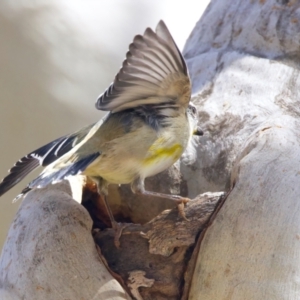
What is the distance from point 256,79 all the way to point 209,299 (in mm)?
761

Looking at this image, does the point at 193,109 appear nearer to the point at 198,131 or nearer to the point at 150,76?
the point at 198,131

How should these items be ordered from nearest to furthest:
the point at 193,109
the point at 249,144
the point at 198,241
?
1. the point at 198,241
2. the point at 249,144
3. the point at 193,109

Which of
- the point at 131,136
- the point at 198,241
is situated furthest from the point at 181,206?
the point at 131,136

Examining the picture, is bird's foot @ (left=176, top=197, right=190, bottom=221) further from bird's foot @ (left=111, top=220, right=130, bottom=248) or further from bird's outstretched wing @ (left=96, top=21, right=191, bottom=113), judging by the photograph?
bird's outstretched wing @ (left=96, top=21, right=191, bottom=113)

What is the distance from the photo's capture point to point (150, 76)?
4.33 ft

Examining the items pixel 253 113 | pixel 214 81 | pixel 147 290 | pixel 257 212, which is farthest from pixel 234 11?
pixel 147 290

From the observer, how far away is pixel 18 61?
243 centimetres

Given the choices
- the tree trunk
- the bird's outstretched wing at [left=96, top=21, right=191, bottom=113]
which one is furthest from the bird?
the tree trunk

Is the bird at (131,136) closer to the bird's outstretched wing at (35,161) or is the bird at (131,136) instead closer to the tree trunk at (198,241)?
the bird's outstretched wing at (35,161)

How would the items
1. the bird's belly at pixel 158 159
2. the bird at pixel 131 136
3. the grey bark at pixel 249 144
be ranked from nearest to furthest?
the grey bark at pixel 249 144 < the bird at pixel 131 136 < the bird's belly at pixel 158 159

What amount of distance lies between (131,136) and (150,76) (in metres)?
0.18

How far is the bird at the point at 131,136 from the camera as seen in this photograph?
1.32 m

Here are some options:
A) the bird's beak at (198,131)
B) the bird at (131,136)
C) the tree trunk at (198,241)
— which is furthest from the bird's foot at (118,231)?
the bird's beak at (198,131)

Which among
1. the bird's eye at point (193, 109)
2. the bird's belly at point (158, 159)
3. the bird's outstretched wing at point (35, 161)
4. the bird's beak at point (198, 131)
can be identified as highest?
the bird's outstretched wing at point (35, 161)
